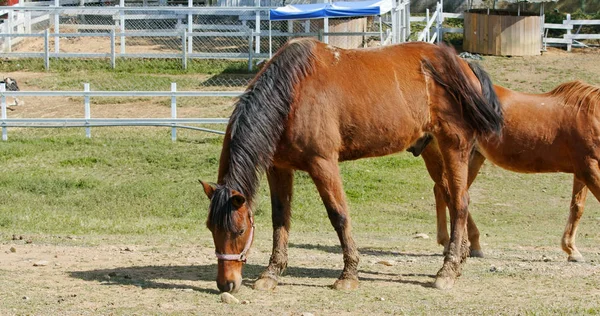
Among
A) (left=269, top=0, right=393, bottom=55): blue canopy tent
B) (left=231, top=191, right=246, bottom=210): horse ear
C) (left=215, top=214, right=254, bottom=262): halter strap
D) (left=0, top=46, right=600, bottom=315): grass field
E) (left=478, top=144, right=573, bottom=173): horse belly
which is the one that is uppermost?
(left=269, top=0, right=393, bottom=55): blue canopy tent

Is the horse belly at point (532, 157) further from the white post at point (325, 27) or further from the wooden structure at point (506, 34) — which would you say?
the wooden structure at point (506, 34)

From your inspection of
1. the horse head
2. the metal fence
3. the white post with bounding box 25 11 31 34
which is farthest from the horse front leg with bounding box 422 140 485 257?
the white post with bounding box 25 11 31 34

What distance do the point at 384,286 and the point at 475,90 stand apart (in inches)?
79.2

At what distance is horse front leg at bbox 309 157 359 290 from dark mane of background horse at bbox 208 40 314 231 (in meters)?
0.47

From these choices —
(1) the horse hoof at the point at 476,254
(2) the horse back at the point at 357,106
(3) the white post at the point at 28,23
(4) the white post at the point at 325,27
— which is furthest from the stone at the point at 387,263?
(3) the white post at the point at 28,23

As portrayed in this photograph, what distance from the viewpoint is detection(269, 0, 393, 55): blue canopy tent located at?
24.8 metres

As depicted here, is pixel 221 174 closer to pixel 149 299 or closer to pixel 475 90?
pixel 149 299

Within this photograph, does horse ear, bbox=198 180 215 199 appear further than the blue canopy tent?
No

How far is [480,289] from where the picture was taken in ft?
26.8

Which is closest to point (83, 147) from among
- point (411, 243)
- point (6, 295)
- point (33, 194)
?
point (33, 194)

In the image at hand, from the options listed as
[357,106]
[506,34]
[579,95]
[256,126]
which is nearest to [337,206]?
[357,106]

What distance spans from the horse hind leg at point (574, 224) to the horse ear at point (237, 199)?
13.9 feet

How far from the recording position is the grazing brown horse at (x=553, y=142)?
988cm

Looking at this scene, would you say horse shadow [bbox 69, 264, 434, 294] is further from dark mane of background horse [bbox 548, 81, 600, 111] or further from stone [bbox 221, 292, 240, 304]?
dark mane of background horse [bbox 548, 81, 600, 111]
